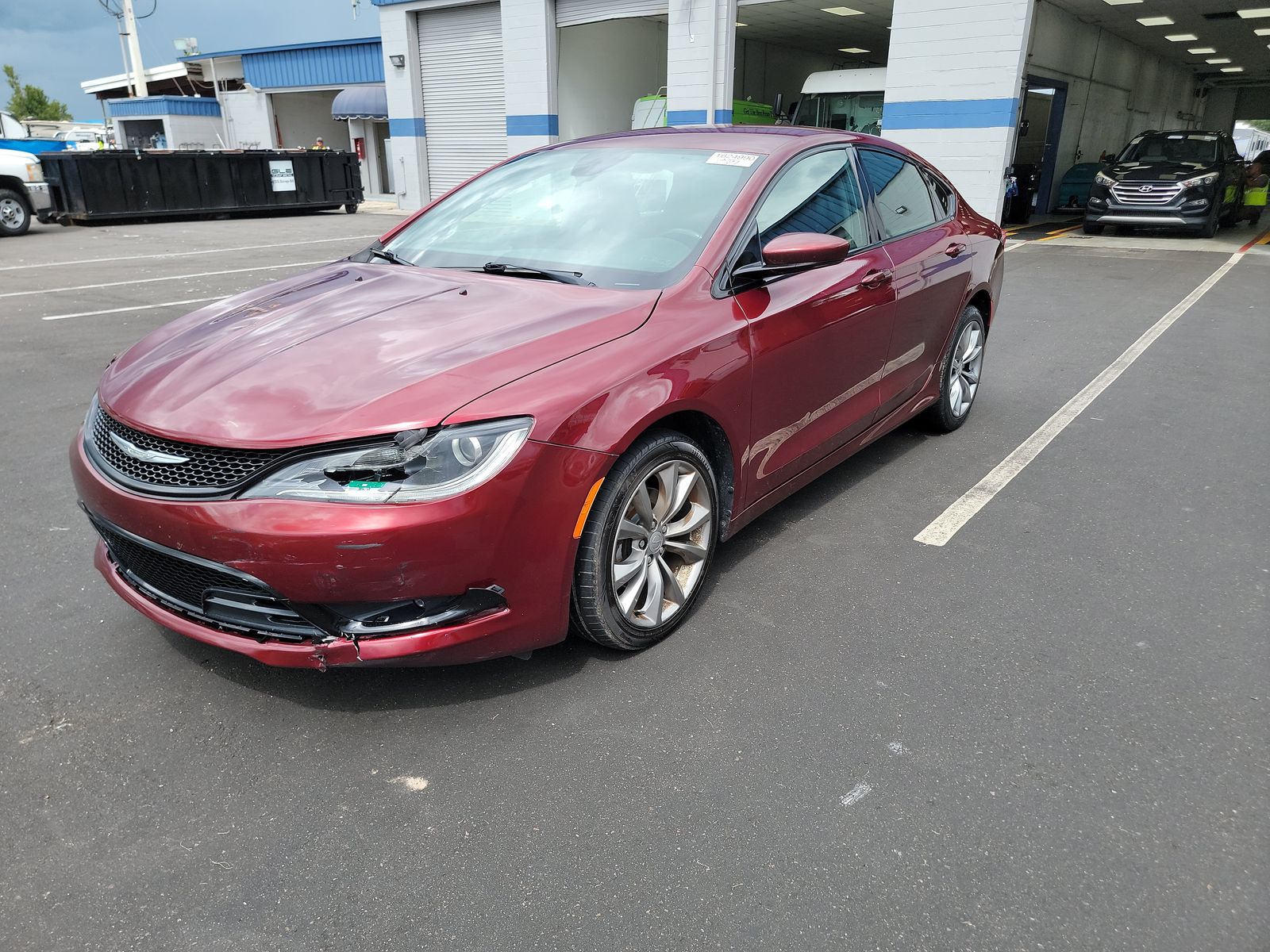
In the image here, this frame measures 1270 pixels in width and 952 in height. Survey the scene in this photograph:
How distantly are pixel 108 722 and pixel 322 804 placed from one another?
801 mm

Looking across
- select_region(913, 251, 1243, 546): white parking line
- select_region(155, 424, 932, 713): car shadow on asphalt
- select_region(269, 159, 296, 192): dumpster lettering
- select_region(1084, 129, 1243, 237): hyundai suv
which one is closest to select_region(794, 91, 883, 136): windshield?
select_region(1084, 129, 1243, 237): hyundai suv

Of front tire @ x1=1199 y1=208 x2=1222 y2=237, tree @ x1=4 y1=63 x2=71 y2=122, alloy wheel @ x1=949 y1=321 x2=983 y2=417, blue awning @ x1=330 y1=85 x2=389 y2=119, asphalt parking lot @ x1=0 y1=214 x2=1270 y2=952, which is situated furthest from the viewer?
tree @ x1=4 y1=63 x2=71 y2=122

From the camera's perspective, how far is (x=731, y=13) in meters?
18.2

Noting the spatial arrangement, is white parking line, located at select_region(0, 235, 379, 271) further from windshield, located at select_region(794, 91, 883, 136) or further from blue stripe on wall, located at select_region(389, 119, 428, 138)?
windshield, located at select_region(794, 91, 883, 136)

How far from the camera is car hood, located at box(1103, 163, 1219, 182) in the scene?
15.9 meters

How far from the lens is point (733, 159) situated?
364 cm

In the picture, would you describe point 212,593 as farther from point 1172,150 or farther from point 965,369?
point 1172,150

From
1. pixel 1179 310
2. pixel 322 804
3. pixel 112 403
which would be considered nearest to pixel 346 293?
pixel 112 403

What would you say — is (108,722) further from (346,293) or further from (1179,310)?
(1179,310)

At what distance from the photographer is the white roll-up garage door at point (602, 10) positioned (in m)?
19.1

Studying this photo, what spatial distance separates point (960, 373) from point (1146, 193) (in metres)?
13.5

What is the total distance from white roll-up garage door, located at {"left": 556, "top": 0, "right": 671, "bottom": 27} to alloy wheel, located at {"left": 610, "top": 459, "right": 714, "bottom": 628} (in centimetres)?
1827

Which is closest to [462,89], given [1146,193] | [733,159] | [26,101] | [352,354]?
[1146,193]

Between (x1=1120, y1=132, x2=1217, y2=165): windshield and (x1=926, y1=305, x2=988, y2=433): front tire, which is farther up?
(x1=1120, y1=132, x2=1217, y2=165): windshield
